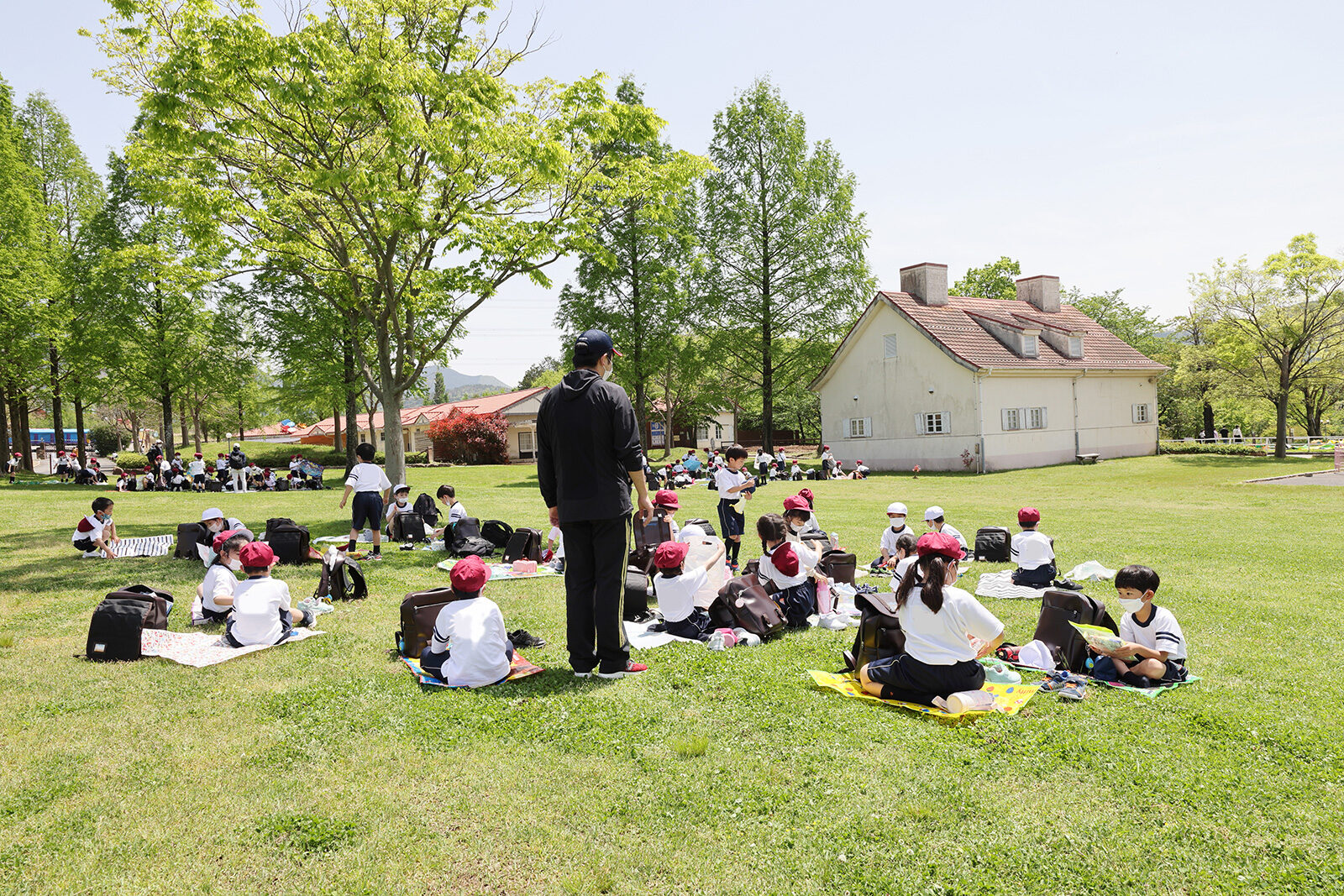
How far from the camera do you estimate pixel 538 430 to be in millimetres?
6066

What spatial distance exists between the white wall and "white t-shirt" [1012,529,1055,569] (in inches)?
891

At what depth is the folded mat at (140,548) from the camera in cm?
1193

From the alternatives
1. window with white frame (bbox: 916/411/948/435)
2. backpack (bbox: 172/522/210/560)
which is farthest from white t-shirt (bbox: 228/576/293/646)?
window with white frame (bbox: 916/411/948/435)

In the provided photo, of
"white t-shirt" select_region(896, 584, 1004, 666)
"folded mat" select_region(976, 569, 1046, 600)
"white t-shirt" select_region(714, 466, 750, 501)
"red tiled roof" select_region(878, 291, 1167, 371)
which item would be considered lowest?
"folded mat" select_region(976, 569, 1046, 600)

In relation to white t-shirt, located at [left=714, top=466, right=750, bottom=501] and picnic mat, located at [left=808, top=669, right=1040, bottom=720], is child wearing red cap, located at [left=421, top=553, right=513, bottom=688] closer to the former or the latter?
picnic mat, located at [left=808, top=669, right=1040, bottom=720]

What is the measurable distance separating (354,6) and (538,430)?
10961mm

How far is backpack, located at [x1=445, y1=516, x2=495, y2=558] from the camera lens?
1163cm

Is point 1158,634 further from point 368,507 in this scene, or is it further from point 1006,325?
point 1006,325

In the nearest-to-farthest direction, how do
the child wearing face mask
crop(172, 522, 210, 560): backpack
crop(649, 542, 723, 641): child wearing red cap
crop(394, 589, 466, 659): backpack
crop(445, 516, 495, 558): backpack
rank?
1. crop(394, 589, 466, 659): backpack
2. crop(649, 542, 723, 641): child wearing red cap
3. the child wearing face mask
4. crop(172, 522, 210, 560): backpack
5. crop(445, 516, 495, 558): backpack

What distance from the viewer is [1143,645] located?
5.46 meters

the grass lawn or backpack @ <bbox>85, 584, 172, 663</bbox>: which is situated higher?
backpack @ <bbox>85, 584, 172, 663</bbox>

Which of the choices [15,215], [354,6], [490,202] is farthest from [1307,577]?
[15,215]

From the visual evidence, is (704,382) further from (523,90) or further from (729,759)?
(729,759)

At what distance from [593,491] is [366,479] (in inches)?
277
